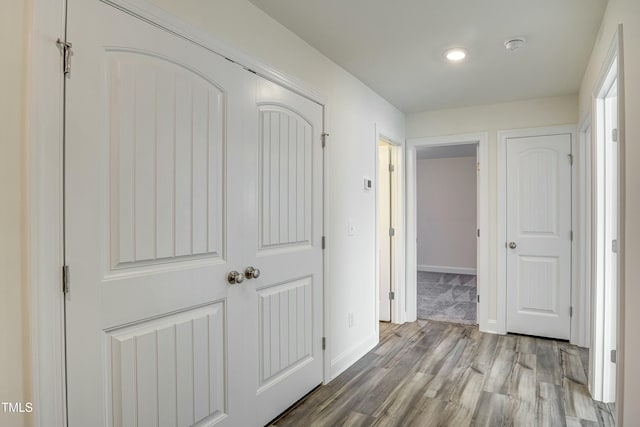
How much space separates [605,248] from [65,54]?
299 centimetres

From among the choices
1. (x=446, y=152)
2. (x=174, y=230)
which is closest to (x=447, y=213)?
(x=446, y=152)

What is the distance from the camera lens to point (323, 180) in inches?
105

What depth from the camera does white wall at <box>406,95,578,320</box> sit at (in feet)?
12.2

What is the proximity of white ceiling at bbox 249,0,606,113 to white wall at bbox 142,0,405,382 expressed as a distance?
0.34 feet

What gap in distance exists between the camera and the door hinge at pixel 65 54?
1232 mm

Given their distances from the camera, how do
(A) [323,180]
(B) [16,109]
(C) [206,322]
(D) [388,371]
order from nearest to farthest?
(B) [16,109], (C) [206,322], (A) [323,180], (D) [388,371]

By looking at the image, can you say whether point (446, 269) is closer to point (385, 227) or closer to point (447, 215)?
point (447, 215)

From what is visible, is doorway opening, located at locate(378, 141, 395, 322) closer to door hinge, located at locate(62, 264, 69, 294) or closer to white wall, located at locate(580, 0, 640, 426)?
white wall, located at locate(580, 0, 640, 426)

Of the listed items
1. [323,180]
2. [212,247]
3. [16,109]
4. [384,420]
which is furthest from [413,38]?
[384,420]

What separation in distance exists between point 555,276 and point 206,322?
135 inches

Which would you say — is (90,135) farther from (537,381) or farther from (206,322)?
(537,381)

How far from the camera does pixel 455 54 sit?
2.69 m

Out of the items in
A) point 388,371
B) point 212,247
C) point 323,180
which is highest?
point 323,180

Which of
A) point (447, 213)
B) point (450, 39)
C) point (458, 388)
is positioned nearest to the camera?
point (450, 39)
